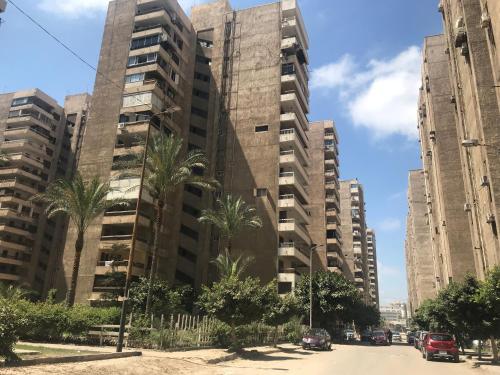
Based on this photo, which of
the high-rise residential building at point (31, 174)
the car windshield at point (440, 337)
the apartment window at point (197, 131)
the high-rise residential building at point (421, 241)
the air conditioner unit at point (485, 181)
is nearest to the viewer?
the car windshield at point (440, 337)

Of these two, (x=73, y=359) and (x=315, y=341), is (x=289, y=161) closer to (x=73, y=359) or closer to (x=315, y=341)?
(x=315, y=341)

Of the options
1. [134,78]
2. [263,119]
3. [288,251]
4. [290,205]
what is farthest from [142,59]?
[288,251]

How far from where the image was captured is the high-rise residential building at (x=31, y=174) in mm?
65125

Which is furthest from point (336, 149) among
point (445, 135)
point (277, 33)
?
point (277, 33)

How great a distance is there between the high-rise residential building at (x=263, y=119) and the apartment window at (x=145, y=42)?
37.8ft

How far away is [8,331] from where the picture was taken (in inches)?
Result: 488

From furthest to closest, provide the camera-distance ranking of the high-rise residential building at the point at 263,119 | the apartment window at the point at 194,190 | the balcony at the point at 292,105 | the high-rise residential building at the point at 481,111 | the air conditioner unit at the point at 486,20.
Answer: the balcony at the point at 292,105 < the apartment window at the point at 194,190 < the high-rise residential building at the point at 263,119 < the high-rise residential building at the point at 481,111 < the air conditioner unit at the point at 486,20

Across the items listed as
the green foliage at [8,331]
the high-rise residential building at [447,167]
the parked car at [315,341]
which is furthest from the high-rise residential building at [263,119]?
the green foliage at [8,331]

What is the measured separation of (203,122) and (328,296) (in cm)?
2895

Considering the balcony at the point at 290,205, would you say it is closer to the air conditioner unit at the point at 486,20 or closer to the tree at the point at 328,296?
the tree at the point at 328,296

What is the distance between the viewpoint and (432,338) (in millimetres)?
27750

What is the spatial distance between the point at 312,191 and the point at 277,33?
114ft

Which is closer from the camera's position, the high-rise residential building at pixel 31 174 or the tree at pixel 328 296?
the tree at pixel 328 296

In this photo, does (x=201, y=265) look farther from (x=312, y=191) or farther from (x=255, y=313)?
(x=312, y=191)
